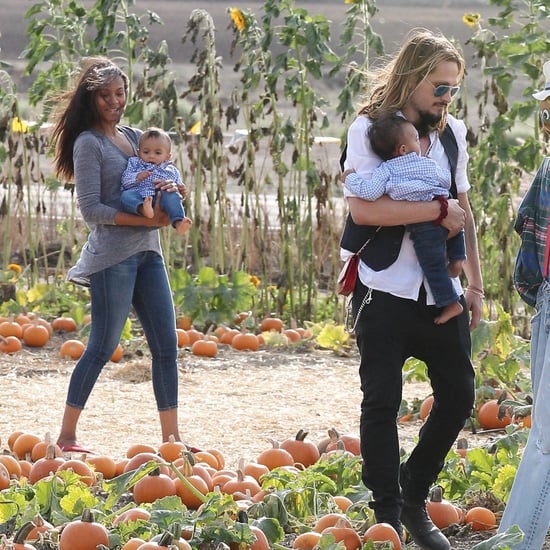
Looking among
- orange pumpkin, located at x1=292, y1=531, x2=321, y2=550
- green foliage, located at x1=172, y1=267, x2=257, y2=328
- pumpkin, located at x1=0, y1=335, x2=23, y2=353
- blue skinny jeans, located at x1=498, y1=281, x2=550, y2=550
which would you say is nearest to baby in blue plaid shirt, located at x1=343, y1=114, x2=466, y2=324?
blue skinny jeans, located at x1=498, y1=281, x2=550, y2=550

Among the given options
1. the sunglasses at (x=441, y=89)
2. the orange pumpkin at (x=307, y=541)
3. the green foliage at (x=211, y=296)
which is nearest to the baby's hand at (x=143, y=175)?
the sunglasses at (x=441, y=89)

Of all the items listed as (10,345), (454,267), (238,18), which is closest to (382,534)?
(454,267)

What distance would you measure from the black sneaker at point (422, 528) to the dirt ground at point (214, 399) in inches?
56.3

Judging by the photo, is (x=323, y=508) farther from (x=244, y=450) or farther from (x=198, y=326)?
(x=198, y=326)

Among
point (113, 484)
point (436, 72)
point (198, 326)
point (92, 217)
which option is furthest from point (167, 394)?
point (198, 326)

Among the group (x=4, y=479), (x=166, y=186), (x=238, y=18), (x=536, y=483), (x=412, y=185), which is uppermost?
(x=238, y=18)

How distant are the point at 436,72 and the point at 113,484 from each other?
4.91ft

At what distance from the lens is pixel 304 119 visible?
7.59 metres

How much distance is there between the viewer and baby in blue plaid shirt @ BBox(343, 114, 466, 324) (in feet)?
10.8

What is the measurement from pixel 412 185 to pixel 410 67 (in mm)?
341

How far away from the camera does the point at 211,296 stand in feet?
24.5

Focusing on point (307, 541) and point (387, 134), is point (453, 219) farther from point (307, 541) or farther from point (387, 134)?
point (307, 541)

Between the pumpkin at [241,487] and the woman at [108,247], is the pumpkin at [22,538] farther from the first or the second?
the woman at [108,247]

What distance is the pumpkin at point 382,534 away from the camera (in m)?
3.22
